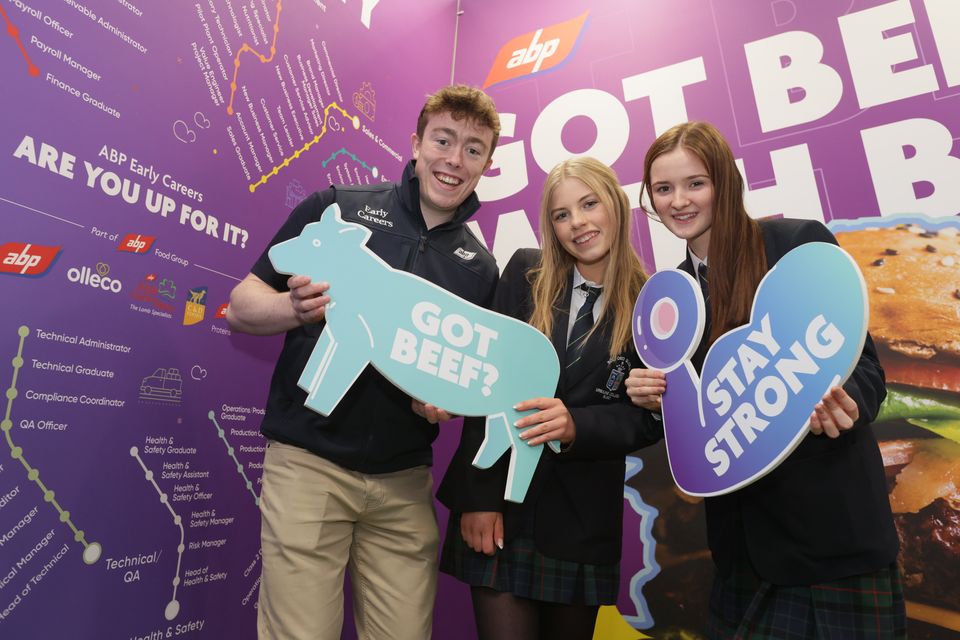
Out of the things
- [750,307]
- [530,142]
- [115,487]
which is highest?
[530,142]

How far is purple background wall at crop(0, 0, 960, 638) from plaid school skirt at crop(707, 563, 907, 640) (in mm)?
982

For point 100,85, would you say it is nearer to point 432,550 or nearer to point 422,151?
point 422,151

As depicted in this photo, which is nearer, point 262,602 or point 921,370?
point 262,602

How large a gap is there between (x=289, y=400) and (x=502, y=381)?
1.64 feet

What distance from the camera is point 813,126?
218 cm

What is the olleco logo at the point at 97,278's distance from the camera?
1.40 meters

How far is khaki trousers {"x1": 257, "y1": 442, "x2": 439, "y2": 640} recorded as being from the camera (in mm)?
1285

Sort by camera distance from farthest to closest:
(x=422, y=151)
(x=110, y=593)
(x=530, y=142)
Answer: (x=530, y=142), (x=422, y=151), (x=110, y=593)

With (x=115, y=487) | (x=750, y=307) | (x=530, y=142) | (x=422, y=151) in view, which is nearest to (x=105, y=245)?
(x=115, y=487)

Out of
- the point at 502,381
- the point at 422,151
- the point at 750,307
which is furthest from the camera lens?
the point at 422,151

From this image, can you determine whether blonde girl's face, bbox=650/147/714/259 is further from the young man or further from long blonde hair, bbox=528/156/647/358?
the young man

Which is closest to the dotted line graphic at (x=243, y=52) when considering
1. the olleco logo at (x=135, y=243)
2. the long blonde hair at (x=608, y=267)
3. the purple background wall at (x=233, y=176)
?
the purple background wall at (x=233, y=176)

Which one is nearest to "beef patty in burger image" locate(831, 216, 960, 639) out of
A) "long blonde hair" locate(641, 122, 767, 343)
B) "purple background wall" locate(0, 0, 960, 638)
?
"purple background wall" locate(0, 0, 960, 638)

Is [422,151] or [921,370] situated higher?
[422,151]
